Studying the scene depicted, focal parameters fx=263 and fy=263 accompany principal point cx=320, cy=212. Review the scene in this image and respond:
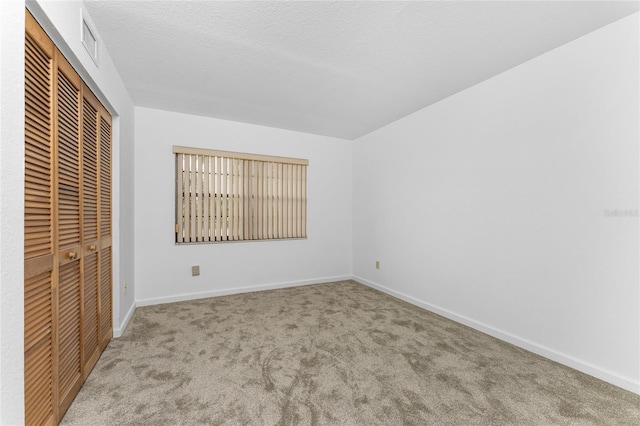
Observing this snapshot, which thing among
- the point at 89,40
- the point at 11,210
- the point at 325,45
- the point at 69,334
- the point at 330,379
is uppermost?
the point at 325,45

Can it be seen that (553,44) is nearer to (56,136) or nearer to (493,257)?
(493,257)

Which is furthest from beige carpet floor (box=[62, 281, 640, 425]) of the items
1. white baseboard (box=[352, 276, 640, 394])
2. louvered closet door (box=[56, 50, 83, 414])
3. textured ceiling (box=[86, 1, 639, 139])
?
textured ceiling (box=[86, 1, 639, 139])

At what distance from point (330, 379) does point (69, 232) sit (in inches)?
73.5

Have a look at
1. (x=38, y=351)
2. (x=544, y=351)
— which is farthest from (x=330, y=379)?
(x=544, y=351)

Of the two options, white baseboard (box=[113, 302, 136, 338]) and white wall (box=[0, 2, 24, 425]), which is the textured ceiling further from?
white baseboard (box=[113, 302, 136, 338])

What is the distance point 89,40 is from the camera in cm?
173

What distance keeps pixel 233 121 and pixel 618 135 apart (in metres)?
3.87

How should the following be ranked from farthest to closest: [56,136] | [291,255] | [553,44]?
[291,255], [553,44], [56,136]

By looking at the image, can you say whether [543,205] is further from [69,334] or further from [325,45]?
[69,334]

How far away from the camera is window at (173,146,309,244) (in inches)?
137

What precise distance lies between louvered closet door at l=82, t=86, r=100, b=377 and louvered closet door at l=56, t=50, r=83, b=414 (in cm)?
10

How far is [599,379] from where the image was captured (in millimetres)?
1819

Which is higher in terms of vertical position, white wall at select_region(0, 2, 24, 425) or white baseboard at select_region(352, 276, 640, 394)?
white wall at select_region(0, 2, 24, 425)

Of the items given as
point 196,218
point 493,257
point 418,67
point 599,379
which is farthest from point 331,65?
point 599,379
